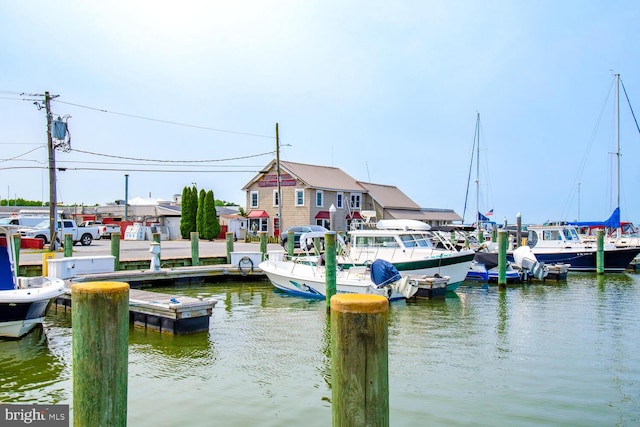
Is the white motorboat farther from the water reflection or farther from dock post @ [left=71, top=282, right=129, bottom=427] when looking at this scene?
dock post @ [left=71, top=282, right=129, bottom=427]

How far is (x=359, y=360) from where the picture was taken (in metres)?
3.90

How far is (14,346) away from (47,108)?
21.0 meters

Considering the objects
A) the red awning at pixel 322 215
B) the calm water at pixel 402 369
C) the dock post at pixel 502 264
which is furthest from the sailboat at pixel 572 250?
the red awning at pixel 322 215

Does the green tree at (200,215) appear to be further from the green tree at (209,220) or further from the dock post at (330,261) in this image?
the dock post at (330,261)

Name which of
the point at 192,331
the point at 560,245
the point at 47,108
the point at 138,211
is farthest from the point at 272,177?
the point at 192,331

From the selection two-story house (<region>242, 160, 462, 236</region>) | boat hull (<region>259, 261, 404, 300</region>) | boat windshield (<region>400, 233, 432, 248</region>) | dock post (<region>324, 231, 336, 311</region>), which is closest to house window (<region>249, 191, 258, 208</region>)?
two-story house (<region>242, 160, 462, 236</region>)

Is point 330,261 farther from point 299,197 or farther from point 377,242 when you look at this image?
point 299,197

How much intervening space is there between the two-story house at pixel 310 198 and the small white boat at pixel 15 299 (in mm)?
30876

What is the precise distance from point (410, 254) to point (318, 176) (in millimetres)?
27853

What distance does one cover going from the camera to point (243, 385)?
9156 mm

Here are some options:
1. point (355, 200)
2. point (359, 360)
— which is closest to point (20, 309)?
point (359, 360)

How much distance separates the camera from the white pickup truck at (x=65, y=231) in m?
32.9

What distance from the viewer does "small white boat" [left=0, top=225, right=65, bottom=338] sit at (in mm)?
11492

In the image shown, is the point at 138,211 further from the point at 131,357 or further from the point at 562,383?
the point at 562,383
